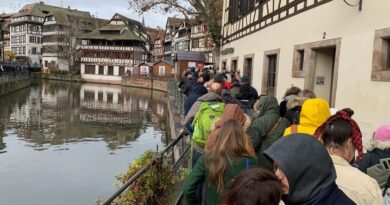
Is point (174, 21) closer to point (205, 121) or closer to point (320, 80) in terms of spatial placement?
point (320, 80)

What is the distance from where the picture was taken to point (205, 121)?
4480mm

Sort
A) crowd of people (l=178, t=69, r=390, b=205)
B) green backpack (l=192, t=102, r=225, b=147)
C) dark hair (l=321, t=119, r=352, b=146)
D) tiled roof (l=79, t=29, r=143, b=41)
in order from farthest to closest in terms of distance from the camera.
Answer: tiled roof (l=79, t=29, r=143, b=41)
green backpack (l=192, t=102, r=225, b=147)
dark hair (l=321, t=119, r=352, b=146)
crowd of people (l=178, t=69, r=390, b=205)

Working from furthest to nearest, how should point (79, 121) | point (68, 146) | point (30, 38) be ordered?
point (30, 38)
point (79, 121)
point (68, 146)

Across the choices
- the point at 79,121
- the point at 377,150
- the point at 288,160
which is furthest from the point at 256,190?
the point at 79,121

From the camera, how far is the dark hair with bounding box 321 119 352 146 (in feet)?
8.54

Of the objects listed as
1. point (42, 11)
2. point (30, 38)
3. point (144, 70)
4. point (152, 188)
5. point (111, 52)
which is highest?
point (42, 11)

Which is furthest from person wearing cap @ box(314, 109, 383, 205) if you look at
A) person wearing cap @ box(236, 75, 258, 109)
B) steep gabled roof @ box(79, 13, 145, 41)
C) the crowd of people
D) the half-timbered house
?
steep gabled roof @ box(79, 13, 145, 41)

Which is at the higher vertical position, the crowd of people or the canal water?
the crowd of people

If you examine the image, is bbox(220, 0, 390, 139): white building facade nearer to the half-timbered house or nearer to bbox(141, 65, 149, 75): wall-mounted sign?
bbox(141, 65, 149, 75): wall-mounted sign

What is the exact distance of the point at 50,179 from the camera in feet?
45.5

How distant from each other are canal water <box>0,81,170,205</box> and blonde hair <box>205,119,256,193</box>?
373 inches

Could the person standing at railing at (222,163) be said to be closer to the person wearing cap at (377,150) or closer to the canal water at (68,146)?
the person wearing cap at (377,150)

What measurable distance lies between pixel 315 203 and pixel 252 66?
1373 centimetres

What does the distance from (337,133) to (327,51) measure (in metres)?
6.96
